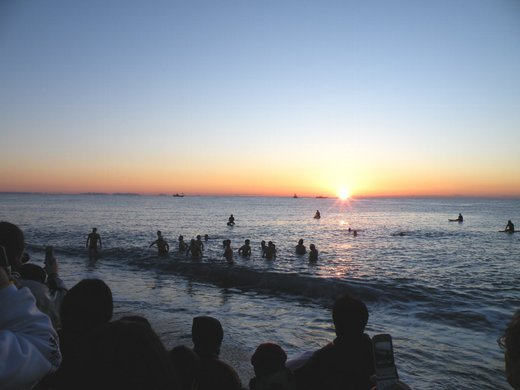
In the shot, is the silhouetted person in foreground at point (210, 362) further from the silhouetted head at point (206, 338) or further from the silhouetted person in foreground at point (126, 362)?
the silhouetted person in foreground at point (126, 362)

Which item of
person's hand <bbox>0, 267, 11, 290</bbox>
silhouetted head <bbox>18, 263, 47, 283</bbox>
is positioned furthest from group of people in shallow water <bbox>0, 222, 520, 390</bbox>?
silhouetted head <bbox>18, 263, 47, 283</bbox>

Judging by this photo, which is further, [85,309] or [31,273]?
[31,273]

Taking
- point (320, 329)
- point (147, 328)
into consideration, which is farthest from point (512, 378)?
point (320, 329)

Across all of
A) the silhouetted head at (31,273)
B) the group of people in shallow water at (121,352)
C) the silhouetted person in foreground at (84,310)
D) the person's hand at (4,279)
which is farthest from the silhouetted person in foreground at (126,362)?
the silhouetted head at (31,273)

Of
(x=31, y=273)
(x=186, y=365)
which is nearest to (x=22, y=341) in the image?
(x=186, y=365)

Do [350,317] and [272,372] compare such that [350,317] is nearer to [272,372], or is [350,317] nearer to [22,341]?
[272,372]

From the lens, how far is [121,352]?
151 cm

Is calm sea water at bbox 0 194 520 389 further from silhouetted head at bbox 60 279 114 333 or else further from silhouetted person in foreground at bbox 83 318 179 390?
silhouetted person in foreground at bbox 83 318 179 390

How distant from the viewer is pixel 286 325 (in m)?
10.7

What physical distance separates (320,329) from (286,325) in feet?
3.28

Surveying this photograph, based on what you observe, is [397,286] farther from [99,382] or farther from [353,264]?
[99,382]

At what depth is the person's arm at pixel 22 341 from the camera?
1296 millimetres

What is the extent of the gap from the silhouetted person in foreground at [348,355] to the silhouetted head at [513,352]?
1.44 metres

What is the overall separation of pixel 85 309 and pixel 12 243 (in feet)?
3.32
